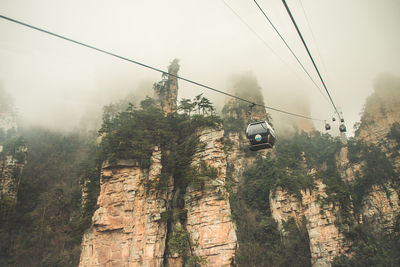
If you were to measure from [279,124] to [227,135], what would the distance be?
26.6 m

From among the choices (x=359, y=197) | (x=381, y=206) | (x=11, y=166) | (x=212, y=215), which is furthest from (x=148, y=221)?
(x=11, y=166)

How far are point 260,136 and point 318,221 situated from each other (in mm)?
23699

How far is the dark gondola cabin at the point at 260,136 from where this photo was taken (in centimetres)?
1031

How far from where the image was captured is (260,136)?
10336 millimetres

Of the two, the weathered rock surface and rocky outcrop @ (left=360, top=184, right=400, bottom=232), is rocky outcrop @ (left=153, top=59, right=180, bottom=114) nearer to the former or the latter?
the weathered rock surface

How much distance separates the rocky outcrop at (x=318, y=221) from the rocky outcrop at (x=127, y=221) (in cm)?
1728

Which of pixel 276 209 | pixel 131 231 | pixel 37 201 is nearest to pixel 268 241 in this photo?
pixel 276 209

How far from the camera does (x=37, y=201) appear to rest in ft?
132

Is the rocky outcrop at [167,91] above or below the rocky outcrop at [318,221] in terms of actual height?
above

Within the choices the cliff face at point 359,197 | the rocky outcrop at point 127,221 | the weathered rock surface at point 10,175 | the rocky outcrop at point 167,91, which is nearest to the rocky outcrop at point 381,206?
the cliff face at point 359,197

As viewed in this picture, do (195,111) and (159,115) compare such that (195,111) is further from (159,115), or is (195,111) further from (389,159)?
(389,159)

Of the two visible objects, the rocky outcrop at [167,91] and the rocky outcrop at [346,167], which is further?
the rocky outcrop at [346,167]

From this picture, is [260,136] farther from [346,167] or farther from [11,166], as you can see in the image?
[11,166]

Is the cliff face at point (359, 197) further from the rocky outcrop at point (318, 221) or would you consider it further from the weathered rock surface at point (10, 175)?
the weathered rock surface at point (10, 175)
